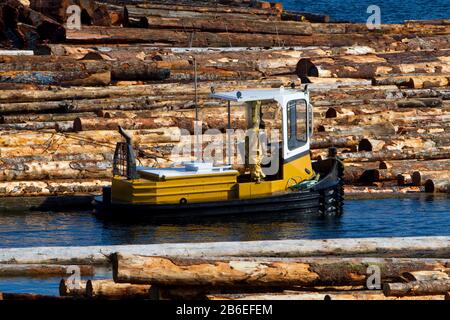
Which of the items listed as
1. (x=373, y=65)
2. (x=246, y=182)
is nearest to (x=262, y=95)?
(x=246, y=182)

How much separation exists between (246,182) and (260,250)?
6.41 metres

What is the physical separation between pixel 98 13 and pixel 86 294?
81.4 ft

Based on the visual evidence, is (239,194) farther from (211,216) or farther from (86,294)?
(86,294)

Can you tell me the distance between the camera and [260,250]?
16938 mm

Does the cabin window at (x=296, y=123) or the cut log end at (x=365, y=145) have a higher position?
the cabin window at (x=296, y=123)

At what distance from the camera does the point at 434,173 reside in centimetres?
2606

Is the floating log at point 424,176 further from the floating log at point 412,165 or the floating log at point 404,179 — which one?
the floating log at point 412,165

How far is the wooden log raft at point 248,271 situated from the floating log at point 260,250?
2.37 meters

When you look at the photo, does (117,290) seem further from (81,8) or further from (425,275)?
(81,8)

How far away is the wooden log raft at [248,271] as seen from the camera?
45.3ft

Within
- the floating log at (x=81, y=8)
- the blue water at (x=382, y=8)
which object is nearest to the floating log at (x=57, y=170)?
the floating log at (x=81, y=8)
